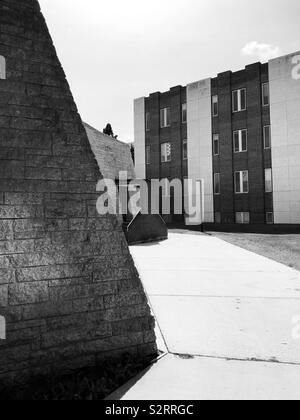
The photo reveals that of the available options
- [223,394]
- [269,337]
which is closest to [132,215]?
[269,337]

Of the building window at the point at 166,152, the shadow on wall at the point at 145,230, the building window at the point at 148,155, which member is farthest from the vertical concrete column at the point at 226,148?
the shadow on wall at the point at 145,230

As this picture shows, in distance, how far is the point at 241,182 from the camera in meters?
26.2

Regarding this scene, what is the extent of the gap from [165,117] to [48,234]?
1130 inches

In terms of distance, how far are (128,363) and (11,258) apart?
62.2 inches

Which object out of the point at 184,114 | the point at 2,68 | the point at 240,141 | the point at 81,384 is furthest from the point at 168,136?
the point at 81,384

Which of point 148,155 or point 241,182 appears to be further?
point 148,155

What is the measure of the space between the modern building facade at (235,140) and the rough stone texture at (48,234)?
23091mm

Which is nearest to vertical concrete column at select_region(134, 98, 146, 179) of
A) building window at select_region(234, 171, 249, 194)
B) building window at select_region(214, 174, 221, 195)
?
building window at select_region(214, 174, 221, 195)

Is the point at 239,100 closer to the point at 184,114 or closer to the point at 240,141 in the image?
the point at 240,141

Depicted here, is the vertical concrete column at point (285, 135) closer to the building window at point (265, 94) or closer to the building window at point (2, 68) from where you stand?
the building window at point (265, 94)

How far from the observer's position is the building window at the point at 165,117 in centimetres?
3008

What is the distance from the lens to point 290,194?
23.8m

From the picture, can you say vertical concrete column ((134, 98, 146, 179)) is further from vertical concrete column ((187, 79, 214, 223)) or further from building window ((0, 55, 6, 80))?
building window ((0, 55, 6, 80))
